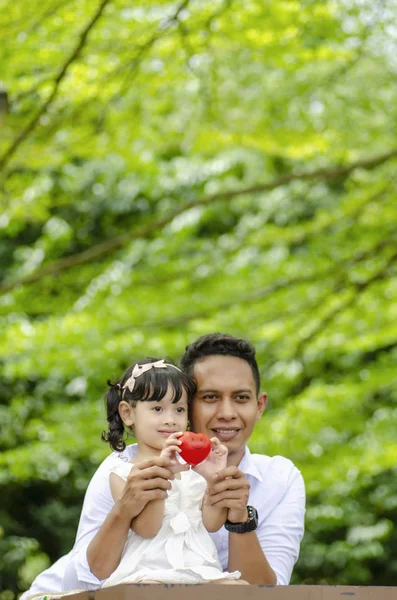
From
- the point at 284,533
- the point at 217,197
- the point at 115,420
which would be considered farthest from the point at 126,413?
the point at 217,197

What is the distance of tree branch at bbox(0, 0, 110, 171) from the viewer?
5812 millimetres

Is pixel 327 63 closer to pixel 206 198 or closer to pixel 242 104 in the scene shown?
pixel 242 104

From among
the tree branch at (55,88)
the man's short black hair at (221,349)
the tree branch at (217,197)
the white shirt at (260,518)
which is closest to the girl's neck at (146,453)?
the white shirt at (260,518)

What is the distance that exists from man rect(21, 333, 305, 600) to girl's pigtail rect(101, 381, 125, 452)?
5cm

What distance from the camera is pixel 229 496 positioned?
2.68 m

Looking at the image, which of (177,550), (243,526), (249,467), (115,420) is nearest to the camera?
(177,550)

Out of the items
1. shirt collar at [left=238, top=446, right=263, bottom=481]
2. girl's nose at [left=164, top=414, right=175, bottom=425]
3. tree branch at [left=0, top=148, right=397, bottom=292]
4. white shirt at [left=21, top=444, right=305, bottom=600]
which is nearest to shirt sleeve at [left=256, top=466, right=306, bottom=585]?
white shirt at [left=21, top=444, right=305, bottom=600]

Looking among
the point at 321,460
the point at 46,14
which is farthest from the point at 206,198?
the point at 321,460

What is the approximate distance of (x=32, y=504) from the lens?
1306 centimetres

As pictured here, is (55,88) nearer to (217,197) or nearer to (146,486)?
(217,197)

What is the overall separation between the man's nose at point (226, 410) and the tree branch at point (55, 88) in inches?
130

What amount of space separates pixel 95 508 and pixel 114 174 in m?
10.2

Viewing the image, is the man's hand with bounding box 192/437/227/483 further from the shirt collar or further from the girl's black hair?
the shirt collar

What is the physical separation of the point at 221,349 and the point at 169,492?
65 cm
